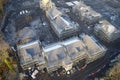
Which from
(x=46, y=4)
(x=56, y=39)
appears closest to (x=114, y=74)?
(x=56, y=39)

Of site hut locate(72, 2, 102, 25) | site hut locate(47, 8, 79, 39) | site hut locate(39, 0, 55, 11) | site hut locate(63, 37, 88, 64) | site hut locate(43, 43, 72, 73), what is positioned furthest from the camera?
site hut locate(39, 0, 55, 11)

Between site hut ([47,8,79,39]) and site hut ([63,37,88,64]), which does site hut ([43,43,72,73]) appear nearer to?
site hut ([63,37,88,64])

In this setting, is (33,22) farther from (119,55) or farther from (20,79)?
(119,55)

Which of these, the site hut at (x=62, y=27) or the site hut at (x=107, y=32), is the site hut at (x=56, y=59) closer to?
the site hut at (x=62, y=27)

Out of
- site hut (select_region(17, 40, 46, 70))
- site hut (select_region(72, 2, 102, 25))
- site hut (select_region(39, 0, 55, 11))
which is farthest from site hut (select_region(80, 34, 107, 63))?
site hut (select_region(39, 0, 55, 11))

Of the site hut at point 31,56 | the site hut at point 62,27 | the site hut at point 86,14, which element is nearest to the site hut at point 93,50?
the site hut at point 62,27

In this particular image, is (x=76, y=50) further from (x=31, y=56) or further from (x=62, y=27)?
(x=31, y=56)
